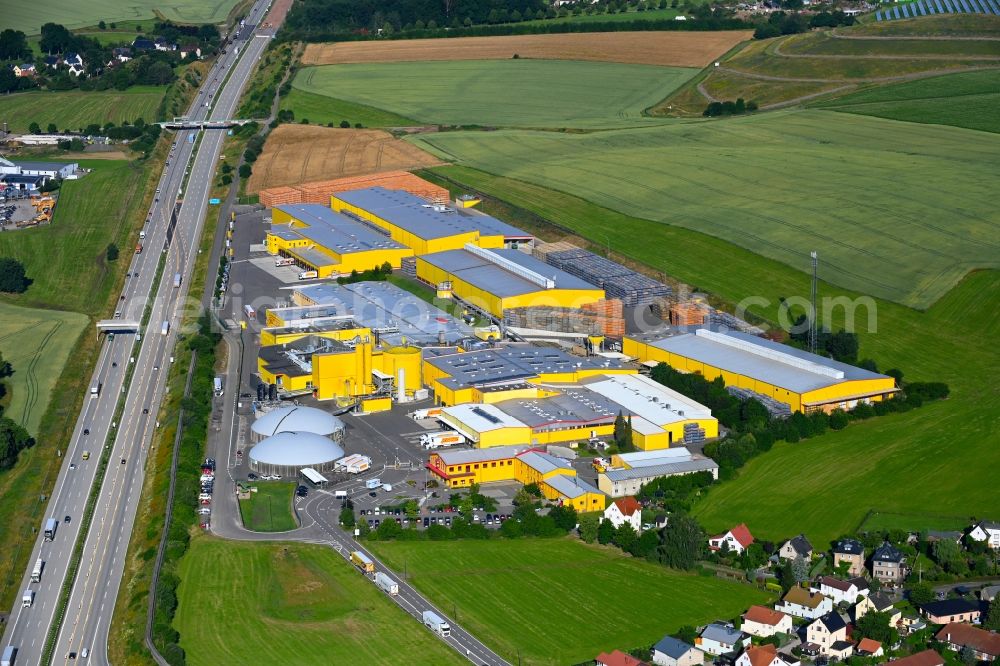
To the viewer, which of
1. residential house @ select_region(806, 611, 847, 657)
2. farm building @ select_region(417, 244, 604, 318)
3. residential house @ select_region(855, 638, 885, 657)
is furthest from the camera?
farm building @ select_region(417, 244, 604, 318)

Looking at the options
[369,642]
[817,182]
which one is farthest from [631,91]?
[369,642]

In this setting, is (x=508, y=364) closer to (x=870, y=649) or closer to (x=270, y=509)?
(x=270, y=509)

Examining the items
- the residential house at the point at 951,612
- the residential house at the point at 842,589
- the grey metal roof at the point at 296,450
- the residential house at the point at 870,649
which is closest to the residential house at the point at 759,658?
the residential house at the point at 870,649

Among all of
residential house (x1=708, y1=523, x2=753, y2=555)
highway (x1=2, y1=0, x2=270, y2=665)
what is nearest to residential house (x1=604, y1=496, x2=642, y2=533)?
residential house (x1=708, y1=523, x2=753, y2=555)

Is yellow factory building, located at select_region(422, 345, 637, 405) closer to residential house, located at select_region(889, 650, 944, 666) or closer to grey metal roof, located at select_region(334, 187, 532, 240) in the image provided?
grey metal roof, located at select_region(334, 187, 532, 240)

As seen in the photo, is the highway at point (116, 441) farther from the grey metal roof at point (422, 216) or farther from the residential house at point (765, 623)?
the residential house at point (765, 623)

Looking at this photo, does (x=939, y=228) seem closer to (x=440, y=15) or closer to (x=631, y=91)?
(x=631, y=91)

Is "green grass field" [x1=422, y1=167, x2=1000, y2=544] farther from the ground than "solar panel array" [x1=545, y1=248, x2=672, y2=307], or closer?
closer
